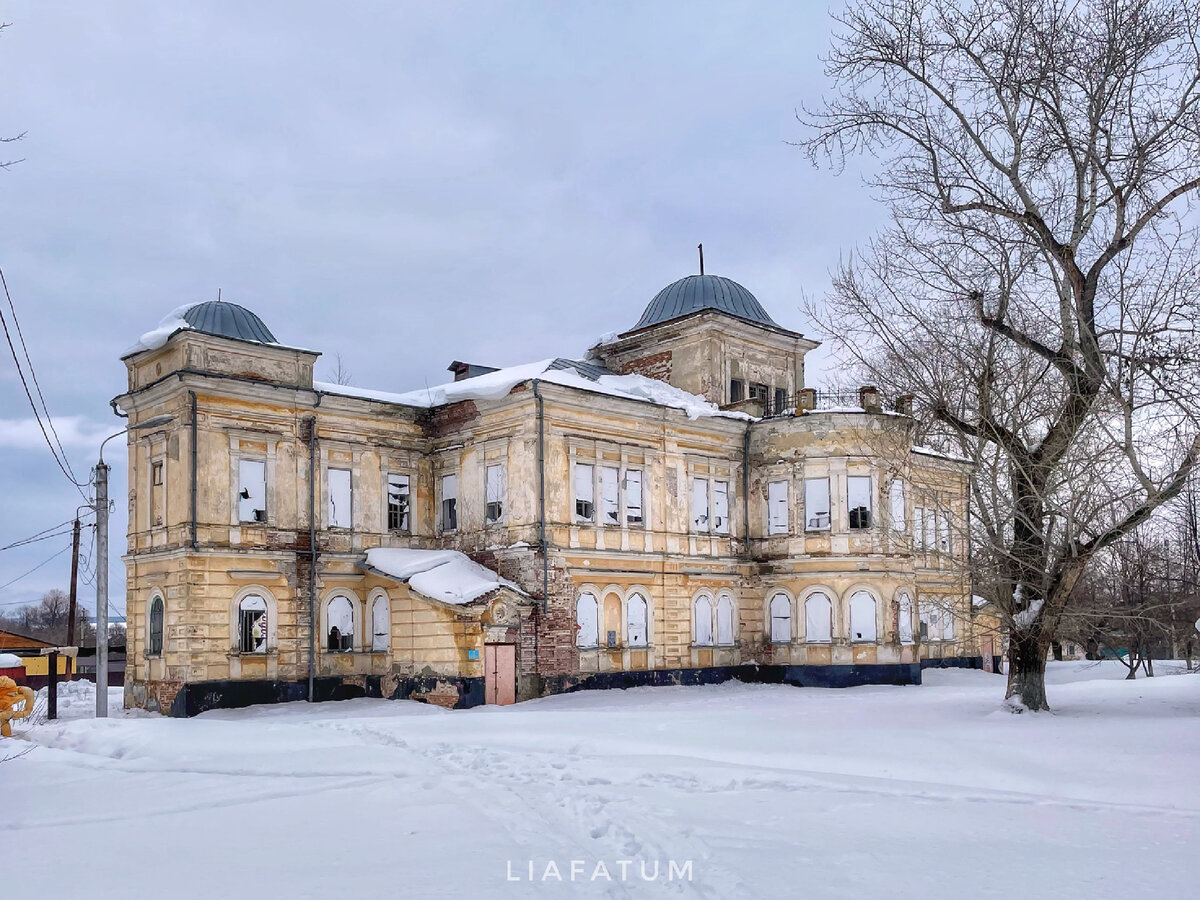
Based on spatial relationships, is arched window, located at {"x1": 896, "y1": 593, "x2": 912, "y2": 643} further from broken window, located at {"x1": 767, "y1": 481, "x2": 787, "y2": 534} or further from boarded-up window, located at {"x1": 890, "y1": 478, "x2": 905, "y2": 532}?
broken window, located at {"x1": 767, "y1": 481, "x2": 787, "y2": 534}

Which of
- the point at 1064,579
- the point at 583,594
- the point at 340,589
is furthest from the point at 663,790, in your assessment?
the point at 340,589

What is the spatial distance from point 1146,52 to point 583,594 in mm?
18505

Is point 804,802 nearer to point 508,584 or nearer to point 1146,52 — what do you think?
point 1146,52

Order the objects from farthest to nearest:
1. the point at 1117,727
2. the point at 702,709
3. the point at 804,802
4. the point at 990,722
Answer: the point at 702,709 < the point at 990,722 < the point at 1117,727 < the point at 804,802

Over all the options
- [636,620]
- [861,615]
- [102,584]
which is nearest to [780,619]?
[861,615]

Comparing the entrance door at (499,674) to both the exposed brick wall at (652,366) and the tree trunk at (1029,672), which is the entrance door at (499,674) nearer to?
the tree trunk at (1029,672)

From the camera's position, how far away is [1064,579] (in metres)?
19.1

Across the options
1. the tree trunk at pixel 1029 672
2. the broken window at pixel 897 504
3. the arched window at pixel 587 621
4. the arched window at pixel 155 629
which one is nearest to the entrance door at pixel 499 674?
the arched window at pixel 587 621

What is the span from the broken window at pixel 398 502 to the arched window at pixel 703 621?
8.82m

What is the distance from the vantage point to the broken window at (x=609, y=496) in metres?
30.1

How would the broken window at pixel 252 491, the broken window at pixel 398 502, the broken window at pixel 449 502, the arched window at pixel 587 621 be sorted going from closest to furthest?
1. the broken window at pixel 252 491
2. the arched window at pixel 587 621
3. the broken window at pixel 398 502
4. the broken window at pixel 449 502

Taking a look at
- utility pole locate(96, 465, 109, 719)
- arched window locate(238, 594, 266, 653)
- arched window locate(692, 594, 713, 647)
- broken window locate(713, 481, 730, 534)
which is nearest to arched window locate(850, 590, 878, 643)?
arched window locate(692, 594, 713, 647)

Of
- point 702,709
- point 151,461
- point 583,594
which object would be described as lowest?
point 702,709

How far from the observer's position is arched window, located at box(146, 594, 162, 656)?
28.1 m
